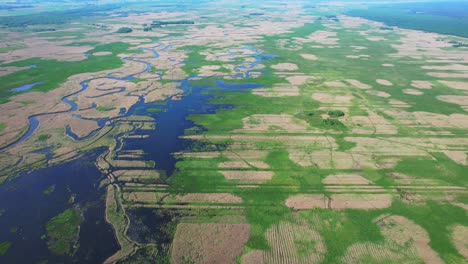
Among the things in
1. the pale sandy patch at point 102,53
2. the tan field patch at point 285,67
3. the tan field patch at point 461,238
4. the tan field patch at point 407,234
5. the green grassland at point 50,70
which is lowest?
the pale sandy patch at point 102,53

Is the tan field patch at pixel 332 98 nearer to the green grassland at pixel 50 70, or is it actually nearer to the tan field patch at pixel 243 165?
the tan field patch at pixel 243 165

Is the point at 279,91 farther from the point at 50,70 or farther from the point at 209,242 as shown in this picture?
the point at 50,70

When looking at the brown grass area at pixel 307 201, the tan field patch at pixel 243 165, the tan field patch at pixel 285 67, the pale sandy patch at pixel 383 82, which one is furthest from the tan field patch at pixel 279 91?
the brown grass area at pixel 307 201

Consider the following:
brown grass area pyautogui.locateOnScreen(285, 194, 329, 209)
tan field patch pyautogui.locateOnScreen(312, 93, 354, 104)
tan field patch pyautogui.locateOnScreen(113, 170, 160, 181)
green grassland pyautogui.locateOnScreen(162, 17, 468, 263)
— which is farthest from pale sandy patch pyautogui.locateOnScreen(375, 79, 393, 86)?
tan field patch pyautogui.locateOnScreen(113, 170, 160, 181)

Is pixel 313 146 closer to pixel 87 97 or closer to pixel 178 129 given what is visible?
pixel 178 129

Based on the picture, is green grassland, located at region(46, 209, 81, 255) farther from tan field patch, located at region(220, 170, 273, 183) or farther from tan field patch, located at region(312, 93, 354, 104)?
tan field patch, located at region(312, 93, 354, 104)

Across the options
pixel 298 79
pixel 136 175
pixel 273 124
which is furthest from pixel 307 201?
pixel 298 79
